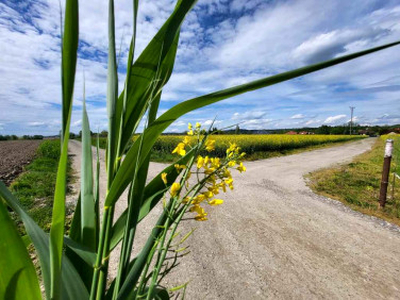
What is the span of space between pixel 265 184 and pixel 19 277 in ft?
21.5

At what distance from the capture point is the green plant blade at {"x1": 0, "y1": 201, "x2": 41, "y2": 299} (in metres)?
0.40

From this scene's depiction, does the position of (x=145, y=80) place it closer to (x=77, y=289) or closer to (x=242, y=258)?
(x=77, y=289)

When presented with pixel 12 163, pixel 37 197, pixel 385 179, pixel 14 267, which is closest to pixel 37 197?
pixel 37 197

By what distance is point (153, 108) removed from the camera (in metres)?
0.63

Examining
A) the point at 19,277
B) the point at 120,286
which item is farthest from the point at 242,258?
the point at 19,277

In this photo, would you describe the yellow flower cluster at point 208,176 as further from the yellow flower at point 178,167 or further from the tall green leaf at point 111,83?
the tall green leaf at point 111,83

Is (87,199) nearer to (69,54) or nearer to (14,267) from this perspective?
(14,267)

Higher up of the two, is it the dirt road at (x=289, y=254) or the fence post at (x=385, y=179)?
the fence post at (x=385, y=179)

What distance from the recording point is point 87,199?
0.61 meters

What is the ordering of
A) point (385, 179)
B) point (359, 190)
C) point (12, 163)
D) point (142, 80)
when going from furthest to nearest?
1. point (12, 163)
2. point (359, 190)
3. point (385, 179)
4. point (142, 80)

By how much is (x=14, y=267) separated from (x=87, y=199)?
204 millimetres

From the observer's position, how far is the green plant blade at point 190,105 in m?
0.39

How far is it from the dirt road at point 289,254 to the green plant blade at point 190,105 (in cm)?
216

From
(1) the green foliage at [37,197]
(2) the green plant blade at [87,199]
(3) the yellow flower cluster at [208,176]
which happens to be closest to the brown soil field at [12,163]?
(1) the green foliage at [37,197]
